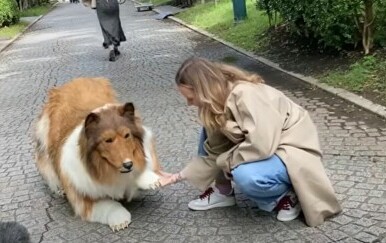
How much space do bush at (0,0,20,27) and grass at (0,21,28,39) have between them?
28 cm

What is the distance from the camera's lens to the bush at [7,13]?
74.1 feet

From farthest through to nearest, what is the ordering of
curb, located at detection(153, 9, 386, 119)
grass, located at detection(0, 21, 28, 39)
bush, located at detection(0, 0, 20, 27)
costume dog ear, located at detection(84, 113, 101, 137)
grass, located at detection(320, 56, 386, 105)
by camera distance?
bush, located at detection(0, 0, 20, 27) < grass, located at detection(0, 21, 28, 39) < grass, located at detection(320, 56, 386, 105) < curb, located at detection(153, 9, 386, 119) < costume dog ear, located at detection(84, 113, 101, 137)

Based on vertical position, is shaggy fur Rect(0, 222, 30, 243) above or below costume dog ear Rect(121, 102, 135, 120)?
below

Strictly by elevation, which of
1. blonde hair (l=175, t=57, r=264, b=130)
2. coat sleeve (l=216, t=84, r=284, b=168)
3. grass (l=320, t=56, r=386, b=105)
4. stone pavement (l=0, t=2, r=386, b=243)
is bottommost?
stone pavement (l=0, t=2, r=386, b=243)

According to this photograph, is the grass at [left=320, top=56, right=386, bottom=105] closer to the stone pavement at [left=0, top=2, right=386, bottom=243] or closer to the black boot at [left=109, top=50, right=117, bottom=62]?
the stone pavement at [left=0, top=2, right=386, bottom=243]

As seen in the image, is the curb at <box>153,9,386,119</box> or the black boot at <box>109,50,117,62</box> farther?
the black boot at <box>109,50,117,62</box>

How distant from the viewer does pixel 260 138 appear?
3703 mm

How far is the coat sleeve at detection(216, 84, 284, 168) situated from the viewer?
368cm

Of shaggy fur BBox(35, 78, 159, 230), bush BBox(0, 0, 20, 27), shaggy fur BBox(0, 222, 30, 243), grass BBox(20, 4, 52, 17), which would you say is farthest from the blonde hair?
grass BBox(20, 4, 52, 17)

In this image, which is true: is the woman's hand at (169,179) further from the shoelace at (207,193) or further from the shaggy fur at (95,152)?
the shoelace at (207,193)

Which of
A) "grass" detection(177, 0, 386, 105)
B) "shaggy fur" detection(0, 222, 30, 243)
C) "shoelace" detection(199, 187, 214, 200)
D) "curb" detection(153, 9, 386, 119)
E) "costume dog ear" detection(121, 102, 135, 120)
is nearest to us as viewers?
"shaggy fur" detection(0, 222, 30, 243)

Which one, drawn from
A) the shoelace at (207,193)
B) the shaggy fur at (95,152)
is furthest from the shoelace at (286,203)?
the shaggy fur at (95,152)

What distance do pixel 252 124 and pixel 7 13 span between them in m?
21.6

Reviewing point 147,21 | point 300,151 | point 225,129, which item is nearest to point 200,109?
point 225,129
